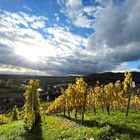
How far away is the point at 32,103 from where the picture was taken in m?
77.0

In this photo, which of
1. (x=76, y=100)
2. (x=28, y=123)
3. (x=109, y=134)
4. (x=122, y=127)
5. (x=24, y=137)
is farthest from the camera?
(x=76, y=100)

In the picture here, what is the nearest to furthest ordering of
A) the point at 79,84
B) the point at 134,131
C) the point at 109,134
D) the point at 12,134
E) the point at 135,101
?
the point at 109,134 → the point at 134,131 → the point at 12,134 → the point at 79,84 → the point at 135,101

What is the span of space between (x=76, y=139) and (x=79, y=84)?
33.6m

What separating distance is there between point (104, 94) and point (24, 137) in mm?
56832

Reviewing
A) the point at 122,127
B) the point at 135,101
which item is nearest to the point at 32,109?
the point at 122,127

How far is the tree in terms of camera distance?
2953 inches

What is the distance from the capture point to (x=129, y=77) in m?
70.8

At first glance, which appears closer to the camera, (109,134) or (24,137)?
(109,134)

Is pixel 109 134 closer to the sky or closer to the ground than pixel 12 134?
closer to the sky

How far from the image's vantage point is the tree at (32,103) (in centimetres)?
7500

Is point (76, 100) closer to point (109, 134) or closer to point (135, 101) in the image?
point (109, 134)

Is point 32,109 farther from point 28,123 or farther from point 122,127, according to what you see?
point 122,127

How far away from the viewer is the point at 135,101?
140 m


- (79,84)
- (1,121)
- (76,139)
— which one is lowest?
(1,121)
